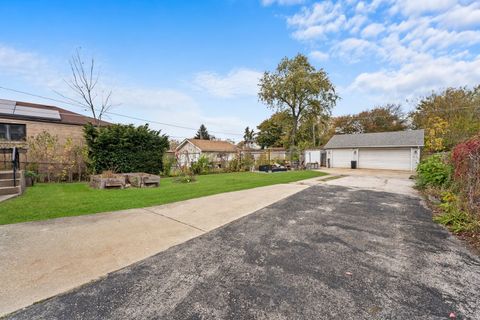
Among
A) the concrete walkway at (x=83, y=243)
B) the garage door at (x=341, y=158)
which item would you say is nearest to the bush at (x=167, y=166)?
the concrete walkway at (x=83, y=243)

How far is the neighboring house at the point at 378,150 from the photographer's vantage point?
17.9 m

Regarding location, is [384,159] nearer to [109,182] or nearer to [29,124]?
[109,182]

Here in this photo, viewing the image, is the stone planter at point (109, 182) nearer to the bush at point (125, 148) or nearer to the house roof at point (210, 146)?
the bush at point (125, 148)

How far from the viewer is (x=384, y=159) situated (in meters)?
19.3

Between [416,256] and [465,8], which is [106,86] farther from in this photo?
[465,8]

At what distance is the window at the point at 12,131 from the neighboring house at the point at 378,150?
80.0ft

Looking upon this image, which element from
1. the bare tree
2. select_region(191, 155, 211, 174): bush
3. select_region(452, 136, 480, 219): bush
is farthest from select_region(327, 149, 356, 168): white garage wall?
the bare tree

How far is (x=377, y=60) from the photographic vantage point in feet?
37.9

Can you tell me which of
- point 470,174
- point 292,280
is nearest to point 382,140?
point 470,174

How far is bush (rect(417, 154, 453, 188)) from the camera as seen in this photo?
6885 mm

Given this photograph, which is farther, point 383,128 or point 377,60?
point 383,128

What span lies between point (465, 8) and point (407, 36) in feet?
6.23

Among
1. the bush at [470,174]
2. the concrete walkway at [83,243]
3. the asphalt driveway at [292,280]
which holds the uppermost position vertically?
the bush at [470,174]

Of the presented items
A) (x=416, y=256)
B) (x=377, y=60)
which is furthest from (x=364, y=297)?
(x=377, y=60)
